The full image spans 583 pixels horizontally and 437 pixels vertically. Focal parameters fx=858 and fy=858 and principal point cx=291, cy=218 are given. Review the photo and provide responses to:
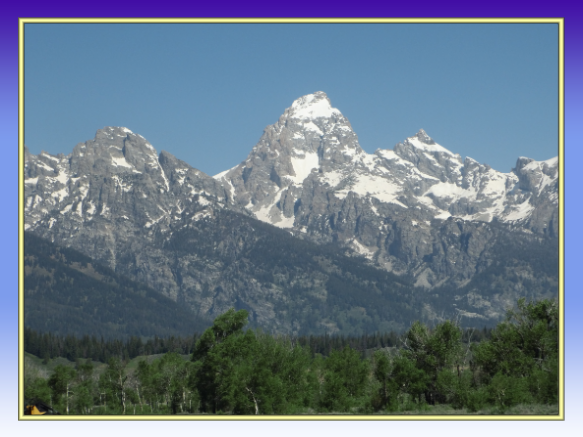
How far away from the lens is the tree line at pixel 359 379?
279 feet

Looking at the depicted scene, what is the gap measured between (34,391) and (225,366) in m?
21.0

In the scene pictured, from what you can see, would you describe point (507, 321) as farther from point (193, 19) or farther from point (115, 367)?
point (193, 19)

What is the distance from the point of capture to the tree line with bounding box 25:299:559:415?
8494 centimetres

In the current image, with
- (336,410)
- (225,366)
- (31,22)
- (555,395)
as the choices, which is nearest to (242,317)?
(225,366)

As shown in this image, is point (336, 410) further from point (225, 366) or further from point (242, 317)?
point (242, 317)

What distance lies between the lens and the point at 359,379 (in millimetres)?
109125

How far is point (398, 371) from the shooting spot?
3688 inches

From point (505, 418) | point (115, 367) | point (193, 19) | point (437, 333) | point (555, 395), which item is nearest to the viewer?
point (193, 19)

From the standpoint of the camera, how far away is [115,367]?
125312 mm

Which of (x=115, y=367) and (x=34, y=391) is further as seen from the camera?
(x=115, y=367)

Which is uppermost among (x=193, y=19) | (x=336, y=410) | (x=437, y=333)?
(x=193, y=19)

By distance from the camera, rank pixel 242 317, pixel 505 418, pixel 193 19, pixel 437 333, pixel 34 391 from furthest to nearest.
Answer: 1. pixel 242 317
2. pixel 437 333
3. pixel 34 391
4. pixel 505 418
5. pixel 193 19

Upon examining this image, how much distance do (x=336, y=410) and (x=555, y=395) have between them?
79.9 ft

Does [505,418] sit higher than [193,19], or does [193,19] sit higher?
[193,19]
